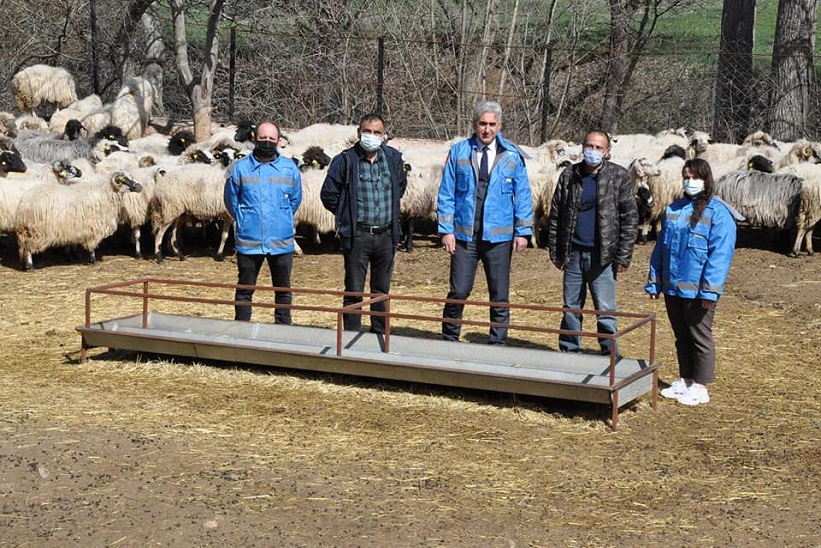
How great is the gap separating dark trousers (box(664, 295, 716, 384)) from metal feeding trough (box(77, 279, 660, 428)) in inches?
9.3

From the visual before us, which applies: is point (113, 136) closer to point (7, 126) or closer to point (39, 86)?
point (7, 126)

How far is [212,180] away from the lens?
1323 cm

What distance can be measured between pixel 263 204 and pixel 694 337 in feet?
11.1

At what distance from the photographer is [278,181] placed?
8.62 meters

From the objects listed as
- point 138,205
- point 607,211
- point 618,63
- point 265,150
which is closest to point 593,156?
point 607,211

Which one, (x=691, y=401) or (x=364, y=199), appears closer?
(x=691, y=401)

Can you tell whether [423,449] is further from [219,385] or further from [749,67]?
[749,67]

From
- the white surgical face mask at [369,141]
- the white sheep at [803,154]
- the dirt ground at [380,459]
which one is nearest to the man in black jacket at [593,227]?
the dirt ground at [380,459]

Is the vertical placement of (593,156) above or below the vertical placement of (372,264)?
above

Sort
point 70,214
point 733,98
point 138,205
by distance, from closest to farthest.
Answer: point 70,214, point 138,205, point 733,98

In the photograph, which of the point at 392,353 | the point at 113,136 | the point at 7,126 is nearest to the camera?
the point at 392,353

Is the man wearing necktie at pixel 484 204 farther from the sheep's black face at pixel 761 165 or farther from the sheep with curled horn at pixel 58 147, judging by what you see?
the sheep with curled horn at pixel 58 147

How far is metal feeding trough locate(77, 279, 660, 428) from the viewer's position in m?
7.09

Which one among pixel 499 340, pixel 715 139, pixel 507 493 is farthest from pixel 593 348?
pixel 715 139
